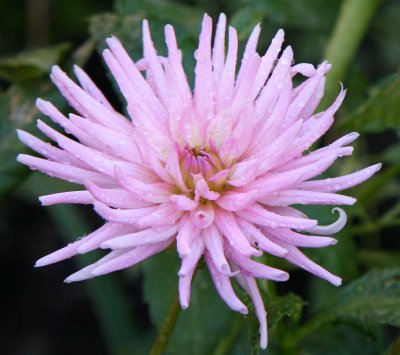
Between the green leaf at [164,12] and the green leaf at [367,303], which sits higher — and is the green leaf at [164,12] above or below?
above

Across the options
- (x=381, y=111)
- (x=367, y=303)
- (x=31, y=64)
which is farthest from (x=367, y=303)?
(x=31, y=64)

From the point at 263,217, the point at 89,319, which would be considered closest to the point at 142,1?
the point at 263,217

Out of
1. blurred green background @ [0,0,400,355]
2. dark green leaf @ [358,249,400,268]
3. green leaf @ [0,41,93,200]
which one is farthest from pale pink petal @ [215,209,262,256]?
dark green leaf @ [358,249,400,268]

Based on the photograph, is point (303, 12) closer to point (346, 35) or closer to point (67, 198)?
point (346, 35)

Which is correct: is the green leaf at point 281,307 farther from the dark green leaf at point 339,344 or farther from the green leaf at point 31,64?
the green leaf at point 31,64

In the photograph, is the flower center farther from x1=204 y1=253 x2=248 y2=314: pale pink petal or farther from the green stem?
the green stem

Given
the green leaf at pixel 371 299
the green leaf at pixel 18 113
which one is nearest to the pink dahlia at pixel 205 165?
the green leaf at pixel 371 299

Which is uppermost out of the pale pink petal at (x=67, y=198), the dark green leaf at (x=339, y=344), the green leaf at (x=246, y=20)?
the green leaf at (x=246, y=20)
